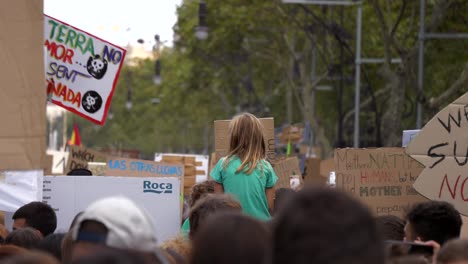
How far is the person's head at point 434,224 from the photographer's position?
225 inches

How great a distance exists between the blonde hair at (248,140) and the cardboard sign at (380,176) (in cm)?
188

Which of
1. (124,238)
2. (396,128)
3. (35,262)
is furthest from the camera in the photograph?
(396,128)

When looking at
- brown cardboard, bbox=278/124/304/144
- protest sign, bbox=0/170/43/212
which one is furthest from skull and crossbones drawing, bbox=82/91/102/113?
brown cardboard, bbox=278/124/304/144

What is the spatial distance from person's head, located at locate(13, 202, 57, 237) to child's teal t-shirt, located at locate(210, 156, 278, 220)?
59.3 inches

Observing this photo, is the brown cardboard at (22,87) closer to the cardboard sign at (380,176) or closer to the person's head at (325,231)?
the cardboard sign at (380,176)

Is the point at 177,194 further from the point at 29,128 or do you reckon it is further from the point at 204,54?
the point at 204,54

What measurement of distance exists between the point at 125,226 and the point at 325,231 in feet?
2.37

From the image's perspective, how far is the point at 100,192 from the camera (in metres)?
9.50

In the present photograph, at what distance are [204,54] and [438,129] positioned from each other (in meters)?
37.2

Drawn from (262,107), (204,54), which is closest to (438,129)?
(204,54)

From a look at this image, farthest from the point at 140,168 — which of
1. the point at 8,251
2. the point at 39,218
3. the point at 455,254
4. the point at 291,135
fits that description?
the point at 291,135

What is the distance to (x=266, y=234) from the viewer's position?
344 cm

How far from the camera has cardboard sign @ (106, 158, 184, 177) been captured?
1341cm

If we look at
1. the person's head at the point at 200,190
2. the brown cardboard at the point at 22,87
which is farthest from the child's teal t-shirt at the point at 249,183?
the brown cardboard at the point at 22,87
